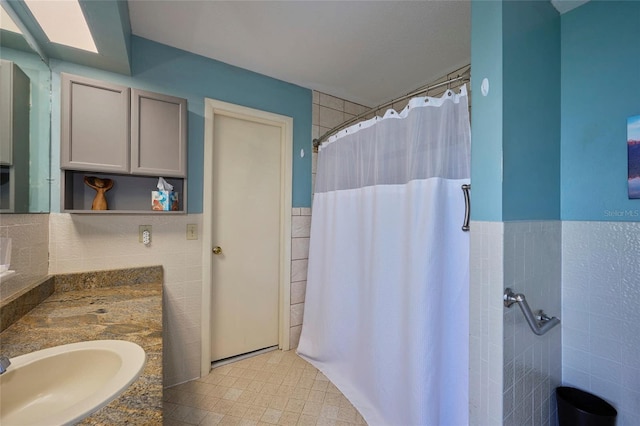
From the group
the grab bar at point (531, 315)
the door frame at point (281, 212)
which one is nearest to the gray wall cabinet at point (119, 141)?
the door frame at point (281, 212)

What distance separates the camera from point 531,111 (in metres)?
1.16

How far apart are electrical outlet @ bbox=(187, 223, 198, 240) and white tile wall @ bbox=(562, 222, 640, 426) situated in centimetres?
222

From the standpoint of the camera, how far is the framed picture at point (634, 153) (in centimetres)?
113

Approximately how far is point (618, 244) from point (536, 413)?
2.82 ft

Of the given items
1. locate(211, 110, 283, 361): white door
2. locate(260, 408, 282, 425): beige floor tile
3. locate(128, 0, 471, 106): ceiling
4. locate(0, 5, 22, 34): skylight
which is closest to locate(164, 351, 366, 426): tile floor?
locate(260, 408, 282, 425): beige floor tile

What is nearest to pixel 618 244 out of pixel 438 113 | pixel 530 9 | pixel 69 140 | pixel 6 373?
pixel 438 113

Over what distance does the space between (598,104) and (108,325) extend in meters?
2.41

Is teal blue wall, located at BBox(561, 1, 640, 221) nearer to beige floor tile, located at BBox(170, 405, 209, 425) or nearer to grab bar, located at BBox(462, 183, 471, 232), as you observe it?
grab bar, located at BBox(462, 183, 471, 232)

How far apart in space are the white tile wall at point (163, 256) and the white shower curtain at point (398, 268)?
0.92 m

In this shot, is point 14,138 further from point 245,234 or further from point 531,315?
point 531,315

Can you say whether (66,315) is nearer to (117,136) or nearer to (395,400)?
(117,136)

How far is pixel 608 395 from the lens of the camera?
121cm

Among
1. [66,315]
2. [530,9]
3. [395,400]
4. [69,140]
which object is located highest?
[530,9]

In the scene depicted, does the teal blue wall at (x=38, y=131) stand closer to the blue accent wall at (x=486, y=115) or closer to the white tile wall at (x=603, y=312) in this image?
the blue accent wall at (x=486, y=115)
